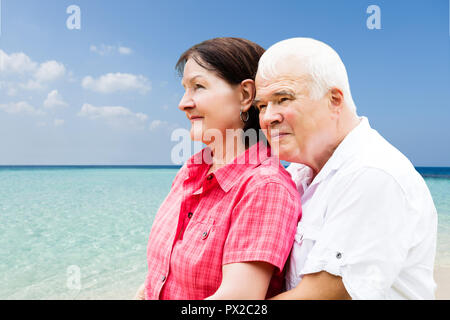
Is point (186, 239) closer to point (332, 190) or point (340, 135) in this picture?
point (332, 190)

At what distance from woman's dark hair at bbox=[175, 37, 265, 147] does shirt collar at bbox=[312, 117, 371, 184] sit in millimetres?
406

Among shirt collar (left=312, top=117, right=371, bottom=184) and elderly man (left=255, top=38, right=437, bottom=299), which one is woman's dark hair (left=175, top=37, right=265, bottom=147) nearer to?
elderly man (left=255, top=38, right=437, bottom=299)

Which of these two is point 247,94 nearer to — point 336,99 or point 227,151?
point 227,151

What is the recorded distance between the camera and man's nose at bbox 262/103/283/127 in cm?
155

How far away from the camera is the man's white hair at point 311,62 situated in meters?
1.51

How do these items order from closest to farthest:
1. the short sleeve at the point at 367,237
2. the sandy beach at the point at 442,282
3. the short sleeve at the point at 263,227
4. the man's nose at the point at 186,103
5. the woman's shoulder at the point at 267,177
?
the short sleeve at the point at 367,237 → the short sleeve at the point at 263,227 → the woman's shoulder at the point at 267,177 → the man's nose at the point at 186,103 → the sandy beach at the point at 442,282

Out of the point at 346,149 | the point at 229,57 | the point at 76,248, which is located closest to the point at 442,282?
the point at 346,149

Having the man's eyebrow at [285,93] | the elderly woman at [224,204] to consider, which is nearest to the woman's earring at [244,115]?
the elderly woman at [224,204]

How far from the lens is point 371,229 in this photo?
1231 mm

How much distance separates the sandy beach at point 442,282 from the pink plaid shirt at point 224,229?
4002mm

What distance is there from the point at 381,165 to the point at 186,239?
781 millimetres

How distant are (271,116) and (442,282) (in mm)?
4818

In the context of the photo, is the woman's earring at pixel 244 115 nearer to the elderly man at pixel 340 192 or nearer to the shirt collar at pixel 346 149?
the elderly man at pixel 340 192
